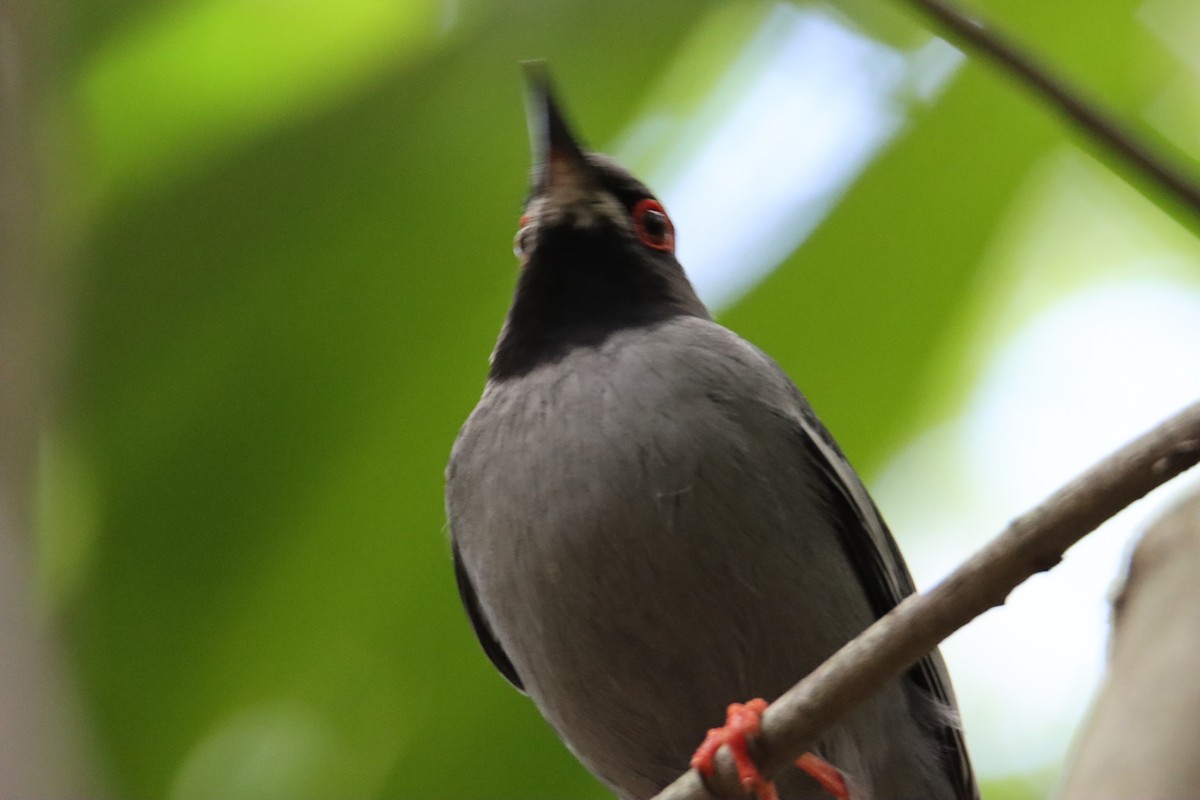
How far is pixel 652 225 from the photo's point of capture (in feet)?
16.0

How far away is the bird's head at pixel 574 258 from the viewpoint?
448 cm

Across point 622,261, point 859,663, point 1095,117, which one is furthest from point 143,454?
point 1095,117

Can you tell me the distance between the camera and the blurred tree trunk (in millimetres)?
1938

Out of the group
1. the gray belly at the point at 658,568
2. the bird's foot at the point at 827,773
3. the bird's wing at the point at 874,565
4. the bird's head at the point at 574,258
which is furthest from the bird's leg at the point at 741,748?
the bird's head at the point at 574,258

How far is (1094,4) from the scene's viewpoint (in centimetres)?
474

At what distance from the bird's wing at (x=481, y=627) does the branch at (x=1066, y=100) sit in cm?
238

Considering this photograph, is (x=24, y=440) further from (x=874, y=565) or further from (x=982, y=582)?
(x=874, y=565)

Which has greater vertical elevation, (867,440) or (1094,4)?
(1094,4)

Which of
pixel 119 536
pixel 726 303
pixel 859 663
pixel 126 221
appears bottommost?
pixel 119 536

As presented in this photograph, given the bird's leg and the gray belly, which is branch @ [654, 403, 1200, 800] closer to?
the bird's leg

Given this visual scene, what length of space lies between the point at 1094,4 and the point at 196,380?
3133 millimetres

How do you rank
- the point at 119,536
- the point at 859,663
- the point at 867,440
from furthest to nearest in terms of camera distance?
the point at 867,440, the point at 119,536, the point at 859,663

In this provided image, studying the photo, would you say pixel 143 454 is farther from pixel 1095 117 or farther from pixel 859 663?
pixel 1095 117

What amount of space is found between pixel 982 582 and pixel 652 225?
102 inches
